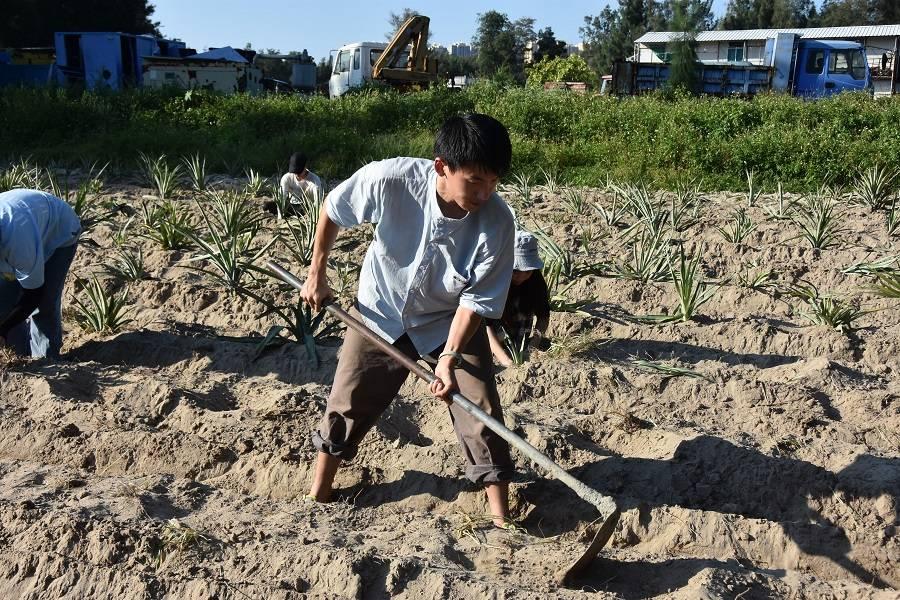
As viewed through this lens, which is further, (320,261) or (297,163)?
(297,163)

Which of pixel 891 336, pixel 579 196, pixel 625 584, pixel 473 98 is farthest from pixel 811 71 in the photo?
pixel 625 584

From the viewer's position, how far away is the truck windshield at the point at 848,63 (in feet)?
66.4

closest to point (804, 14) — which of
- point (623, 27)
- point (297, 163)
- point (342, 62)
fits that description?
point (623, 27)

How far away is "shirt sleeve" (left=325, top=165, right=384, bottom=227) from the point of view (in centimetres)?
281

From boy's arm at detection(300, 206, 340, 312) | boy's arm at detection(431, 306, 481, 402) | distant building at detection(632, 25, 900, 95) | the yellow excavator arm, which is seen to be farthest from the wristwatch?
distant building at detection(632, 25, 900, 95)

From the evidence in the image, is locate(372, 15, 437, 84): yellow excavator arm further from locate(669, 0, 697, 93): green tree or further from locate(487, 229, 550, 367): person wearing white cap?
locate(487, 229, 550, 367): person wearing white cap

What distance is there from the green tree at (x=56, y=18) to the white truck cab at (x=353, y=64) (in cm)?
1270

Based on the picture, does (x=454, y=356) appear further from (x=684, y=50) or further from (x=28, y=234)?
(x=684, y=50)

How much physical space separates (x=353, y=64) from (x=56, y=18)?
14.4 metres

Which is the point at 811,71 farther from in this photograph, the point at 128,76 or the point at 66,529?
the point at 66,529

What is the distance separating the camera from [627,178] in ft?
33.6

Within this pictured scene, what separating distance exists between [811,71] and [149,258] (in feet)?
60.5

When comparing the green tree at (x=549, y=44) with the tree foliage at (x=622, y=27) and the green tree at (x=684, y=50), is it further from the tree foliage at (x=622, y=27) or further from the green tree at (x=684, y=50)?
the green tree at (x=684, y=50)

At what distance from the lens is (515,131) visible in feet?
42.6
